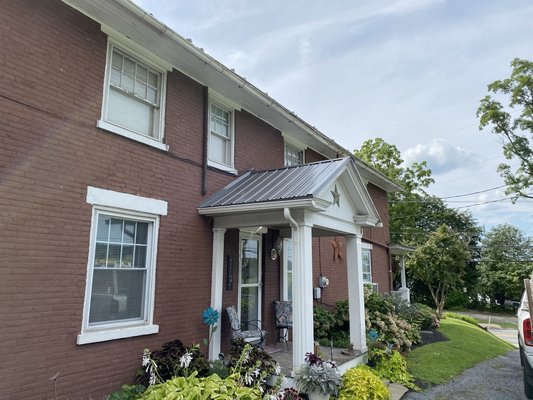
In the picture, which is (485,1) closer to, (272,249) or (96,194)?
(272,249)

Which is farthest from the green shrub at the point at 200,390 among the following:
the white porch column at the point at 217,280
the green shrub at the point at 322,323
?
the green shrub at the point at 322,323

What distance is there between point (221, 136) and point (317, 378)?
5.09 meters

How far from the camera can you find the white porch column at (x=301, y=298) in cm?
609

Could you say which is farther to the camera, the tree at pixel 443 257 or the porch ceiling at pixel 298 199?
the tree at pixel 443 257

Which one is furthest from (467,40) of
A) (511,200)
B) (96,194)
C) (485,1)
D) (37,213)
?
(511,200)

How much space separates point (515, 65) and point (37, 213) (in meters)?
24.3

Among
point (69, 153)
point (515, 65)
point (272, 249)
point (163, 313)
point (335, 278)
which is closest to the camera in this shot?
point (69, 153)

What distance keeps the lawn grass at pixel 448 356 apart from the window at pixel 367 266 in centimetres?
333

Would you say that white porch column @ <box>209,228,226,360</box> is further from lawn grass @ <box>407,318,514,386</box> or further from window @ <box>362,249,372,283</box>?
window @ <box>362,249,372,283</box>

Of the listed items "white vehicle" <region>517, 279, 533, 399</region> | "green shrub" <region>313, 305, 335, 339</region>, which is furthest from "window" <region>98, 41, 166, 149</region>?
"white vehicle" <region>517, 279, 533, 399</region>

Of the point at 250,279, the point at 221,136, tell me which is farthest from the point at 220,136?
the point at 250,279

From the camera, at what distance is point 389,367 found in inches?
312

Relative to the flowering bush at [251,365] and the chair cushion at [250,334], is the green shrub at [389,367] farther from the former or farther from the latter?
the flowering bush at [251,365]

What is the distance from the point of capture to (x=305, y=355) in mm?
5945
